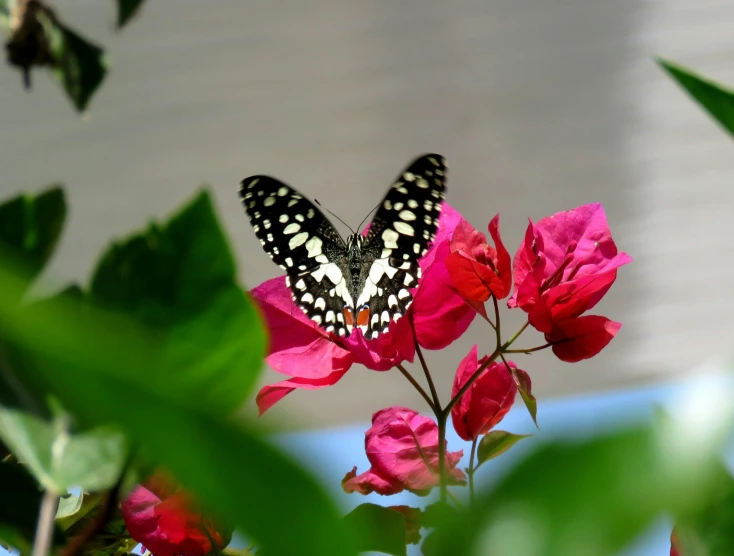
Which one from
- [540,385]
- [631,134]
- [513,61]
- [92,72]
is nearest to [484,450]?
[92,72]

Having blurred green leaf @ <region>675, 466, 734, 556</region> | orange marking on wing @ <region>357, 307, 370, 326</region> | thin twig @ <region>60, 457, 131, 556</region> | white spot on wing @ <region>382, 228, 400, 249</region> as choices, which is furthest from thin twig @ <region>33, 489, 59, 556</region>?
white spot on wing @ <region>382, 228, 400, 249</region>

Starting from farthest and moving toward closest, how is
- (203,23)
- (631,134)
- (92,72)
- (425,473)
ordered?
1. (631,134)
2. (203,23)
3. (425,473)
4. (92,72)

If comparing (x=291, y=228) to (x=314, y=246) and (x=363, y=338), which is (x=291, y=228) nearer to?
(x=314, y=246)

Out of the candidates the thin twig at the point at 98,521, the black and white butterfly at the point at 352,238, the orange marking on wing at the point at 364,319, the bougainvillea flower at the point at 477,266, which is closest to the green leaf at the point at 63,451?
the thin twig at the point at 98,521

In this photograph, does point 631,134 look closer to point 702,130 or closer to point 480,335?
point 702,130

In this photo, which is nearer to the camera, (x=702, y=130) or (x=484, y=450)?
(x=484, y=450)

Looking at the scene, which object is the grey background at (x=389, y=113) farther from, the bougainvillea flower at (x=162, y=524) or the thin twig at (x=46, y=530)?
the thin twig at (x=46, y=530)

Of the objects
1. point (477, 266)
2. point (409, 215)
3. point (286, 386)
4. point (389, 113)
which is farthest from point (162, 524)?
point (389, 113)
